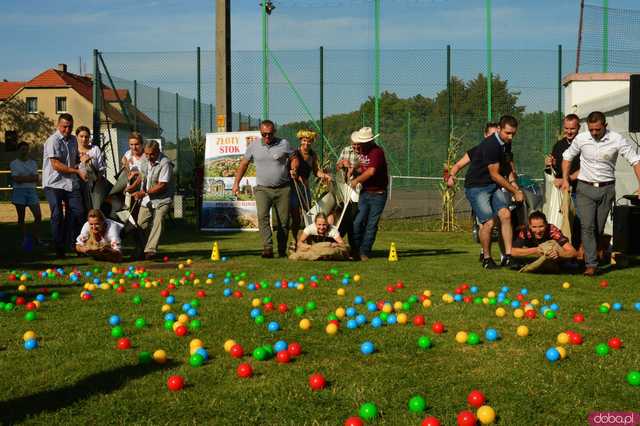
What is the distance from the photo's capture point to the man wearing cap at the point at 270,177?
37.1ft

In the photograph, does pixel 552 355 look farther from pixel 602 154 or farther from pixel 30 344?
pixel 602 154

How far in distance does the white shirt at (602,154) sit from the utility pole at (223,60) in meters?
10.1

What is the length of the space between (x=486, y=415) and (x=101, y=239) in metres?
7.91

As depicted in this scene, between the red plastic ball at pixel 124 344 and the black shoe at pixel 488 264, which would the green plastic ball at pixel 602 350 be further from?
the black shoe at pixel 488 264

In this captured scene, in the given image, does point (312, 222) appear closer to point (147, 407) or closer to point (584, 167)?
point (584, 167)

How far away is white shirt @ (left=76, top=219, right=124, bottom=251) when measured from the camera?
10.6 m

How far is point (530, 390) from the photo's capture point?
13.6 ft

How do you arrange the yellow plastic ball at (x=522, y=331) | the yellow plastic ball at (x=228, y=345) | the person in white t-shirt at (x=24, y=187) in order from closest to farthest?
the yellow plastic ball at (x=228, y=345), the yellow plastic ball at (x=522, y=331), the person in white t-shirt at (x=24, y=187)

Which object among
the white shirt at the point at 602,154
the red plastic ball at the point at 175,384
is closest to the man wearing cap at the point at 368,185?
the white shirt at the point at 602,154

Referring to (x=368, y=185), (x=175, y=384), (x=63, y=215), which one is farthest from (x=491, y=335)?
(x=63, y=215)

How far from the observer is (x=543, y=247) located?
901cm

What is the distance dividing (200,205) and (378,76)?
530cm

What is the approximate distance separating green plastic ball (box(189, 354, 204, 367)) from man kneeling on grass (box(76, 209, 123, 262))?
238 inches

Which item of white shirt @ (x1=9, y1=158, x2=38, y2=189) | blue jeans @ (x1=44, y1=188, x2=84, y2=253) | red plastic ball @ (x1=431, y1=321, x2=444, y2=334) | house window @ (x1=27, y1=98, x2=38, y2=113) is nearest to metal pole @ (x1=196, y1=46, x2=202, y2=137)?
white shirt @ (x1=9, y1=158, x2=38, y2=189)
